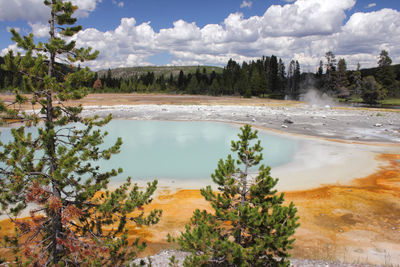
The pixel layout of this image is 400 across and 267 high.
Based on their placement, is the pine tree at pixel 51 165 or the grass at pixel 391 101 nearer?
the pine tree at pixel 51 165

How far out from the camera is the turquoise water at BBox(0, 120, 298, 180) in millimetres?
15266

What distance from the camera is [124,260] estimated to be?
5129 millimetres

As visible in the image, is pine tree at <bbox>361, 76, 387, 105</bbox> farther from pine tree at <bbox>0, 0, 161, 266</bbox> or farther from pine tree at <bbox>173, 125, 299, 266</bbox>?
pine tree at <bbox>0, 0, 161, 266</bbox>

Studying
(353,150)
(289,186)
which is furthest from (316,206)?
(353,150)

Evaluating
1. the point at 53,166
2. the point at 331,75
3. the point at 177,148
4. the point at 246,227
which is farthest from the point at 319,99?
the point at 53,166

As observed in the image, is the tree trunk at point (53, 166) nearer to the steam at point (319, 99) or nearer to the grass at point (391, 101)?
the steam at point (319, 99)

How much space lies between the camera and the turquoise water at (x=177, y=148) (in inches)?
601

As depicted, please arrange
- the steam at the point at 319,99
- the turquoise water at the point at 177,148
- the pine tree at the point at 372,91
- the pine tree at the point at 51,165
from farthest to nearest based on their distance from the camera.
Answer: the pine tree at the point at 372,91, the steam at the point at 319,99, the turquoise water at the point at 177,148, the pine tree at the point at 51,165

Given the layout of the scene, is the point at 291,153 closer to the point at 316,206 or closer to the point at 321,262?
the point at 316,206

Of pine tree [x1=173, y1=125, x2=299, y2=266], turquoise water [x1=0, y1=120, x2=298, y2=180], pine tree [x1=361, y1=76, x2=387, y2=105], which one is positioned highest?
pine tree [x1=361, y1=76, x2=387, y2=105]

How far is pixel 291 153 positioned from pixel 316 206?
832 centimetres

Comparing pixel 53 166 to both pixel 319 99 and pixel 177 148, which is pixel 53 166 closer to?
pixel 177 148

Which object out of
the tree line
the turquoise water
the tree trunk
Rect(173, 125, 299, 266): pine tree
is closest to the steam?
the tree line

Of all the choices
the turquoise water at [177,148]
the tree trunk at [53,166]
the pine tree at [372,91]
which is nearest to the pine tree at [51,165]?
the tree trunk at [53,166]
